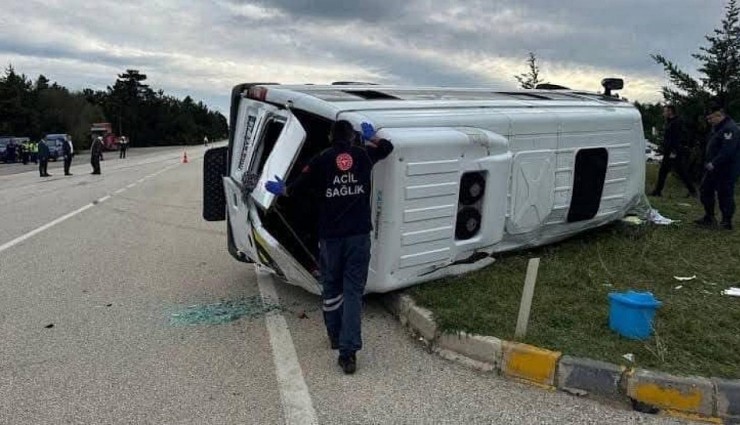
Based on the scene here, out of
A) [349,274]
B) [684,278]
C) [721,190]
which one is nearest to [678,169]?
[721,190]

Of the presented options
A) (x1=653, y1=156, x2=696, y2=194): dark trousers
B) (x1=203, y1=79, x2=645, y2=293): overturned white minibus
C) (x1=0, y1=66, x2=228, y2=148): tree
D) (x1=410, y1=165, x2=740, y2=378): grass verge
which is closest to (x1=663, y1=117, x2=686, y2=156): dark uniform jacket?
(x1=653, y1=156, x2=696, y2=194): dark trousers

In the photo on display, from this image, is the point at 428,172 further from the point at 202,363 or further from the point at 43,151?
the point at 43,151

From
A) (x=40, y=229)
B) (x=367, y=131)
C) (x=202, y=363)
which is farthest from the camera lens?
(x=40, y=229)

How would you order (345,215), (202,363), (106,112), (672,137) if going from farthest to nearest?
(106,112) < (672,137) < (202,363) < (345,215)

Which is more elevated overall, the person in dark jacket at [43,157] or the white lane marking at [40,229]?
the person in dark jacket at [43,157]

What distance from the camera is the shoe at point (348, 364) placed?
4367 mm

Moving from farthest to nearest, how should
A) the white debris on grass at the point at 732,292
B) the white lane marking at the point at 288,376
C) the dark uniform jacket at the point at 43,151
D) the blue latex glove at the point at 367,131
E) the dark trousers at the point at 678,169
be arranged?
the dark uniform jacket at the point at 43,151 → the dark trousers at the point at 678,169 → the white debris on grass at the point at 732,292 → the blue latex glove at the point at 367,131 → the white lane marking at the point at 288,376

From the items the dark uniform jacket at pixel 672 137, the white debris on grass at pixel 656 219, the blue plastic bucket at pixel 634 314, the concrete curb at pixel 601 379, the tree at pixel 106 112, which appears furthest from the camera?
the tree at pixel 106 112

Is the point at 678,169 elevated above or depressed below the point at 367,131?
below

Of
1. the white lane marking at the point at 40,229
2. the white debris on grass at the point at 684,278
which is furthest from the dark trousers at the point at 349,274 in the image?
the white lane marking at the point at 40,229

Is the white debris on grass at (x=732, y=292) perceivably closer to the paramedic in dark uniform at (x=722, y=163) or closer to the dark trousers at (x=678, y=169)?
the paramedic in dark uniform at (x=722, y=163)

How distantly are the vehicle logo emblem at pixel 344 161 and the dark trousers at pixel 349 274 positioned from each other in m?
0.50

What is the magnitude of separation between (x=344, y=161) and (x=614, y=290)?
3108 millimetres

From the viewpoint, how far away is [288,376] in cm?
429
